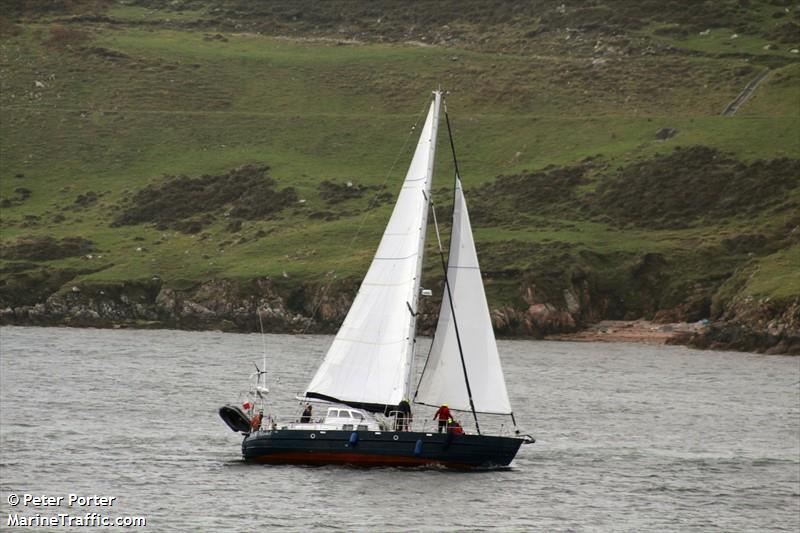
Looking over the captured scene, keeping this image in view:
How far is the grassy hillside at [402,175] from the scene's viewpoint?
141625 millimetres

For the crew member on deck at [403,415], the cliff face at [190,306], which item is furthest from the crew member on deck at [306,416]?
the cliff face at [190,306]

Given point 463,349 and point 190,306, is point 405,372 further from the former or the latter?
point 190,306

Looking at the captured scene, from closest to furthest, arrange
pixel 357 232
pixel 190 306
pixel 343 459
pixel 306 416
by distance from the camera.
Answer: pixel 343 459 → pixel 306 416 → pixel 190 306 → pixel 357 232

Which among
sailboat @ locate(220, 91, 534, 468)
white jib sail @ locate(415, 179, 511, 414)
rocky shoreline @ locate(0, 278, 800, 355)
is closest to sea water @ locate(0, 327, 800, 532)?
sailboat @ locate(220, 91, 534, 468)

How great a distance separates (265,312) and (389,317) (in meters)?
72.1

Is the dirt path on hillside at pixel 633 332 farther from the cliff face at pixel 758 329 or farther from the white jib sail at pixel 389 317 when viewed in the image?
the white jib sail at pixel 389 317

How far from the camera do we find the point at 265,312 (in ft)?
438

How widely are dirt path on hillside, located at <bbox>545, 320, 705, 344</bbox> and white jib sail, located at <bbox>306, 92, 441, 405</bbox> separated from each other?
70756mm

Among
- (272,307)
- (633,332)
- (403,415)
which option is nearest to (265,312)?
(272,307)

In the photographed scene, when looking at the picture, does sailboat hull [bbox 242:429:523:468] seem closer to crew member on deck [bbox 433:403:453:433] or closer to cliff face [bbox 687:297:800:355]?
crew member on deck [bbox 433:403:453:433]

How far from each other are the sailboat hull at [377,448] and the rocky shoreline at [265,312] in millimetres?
67159

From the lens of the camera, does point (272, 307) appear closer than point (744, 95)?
Yes

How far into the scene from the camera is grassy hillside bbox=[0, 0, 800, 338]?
465 feet

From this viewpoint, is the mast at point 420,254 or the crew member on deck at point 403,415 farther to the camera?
the mast at point 420,254
